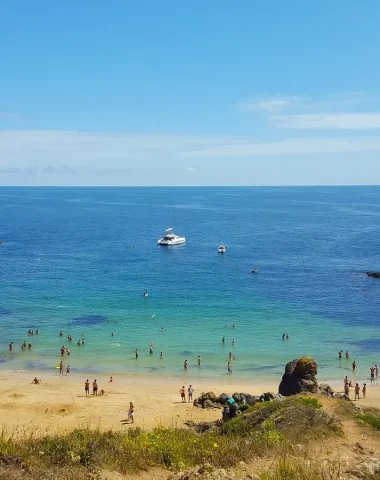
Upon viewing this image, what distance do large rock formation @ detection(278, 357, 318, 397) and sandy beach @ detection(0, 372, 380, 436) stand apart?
4.87 metres

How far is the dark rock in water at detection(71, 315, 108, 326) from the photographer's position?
5082 cm

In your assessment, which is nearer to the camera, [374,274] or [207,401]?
[207,401]

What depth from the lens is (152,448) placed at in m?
15.2

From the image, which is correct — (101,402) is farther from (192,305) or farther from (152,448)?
(192,305)

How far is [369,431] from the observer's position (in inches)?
741

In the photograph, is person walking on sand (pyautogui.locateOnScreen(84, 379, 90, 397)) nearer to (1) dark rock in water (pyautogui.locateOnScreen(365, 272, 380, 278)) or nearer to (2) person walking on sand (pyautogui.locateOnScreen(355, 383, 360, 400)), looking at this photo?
(2) person walking on sand (pyautogui.locateOnScreen(355, 383, 360, 400))

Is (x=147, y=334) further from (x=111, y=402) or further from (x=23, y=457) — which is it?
(x=23, y=457)

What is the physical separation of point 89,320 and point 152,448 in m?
37.7

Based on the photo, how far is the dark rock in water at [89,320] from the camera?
5082 cm

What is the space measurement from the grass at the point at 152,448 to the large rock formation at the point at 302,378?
7.01 meters

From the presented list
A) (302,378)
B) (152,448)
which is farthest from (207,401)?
(152,448)

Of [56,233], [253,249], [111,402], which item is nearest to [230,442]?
[111,402]

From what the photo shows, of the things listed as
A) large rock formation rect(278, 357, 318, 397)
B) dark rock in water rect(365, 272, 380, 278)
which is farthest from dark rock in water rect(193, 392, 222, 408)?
dark rock in water rect(365, 272, 380, 278)

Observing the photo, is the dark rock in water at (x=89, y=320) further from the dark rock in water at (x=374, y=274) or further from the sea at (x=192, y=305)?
the dark rock in water at (x=374, y=274)
